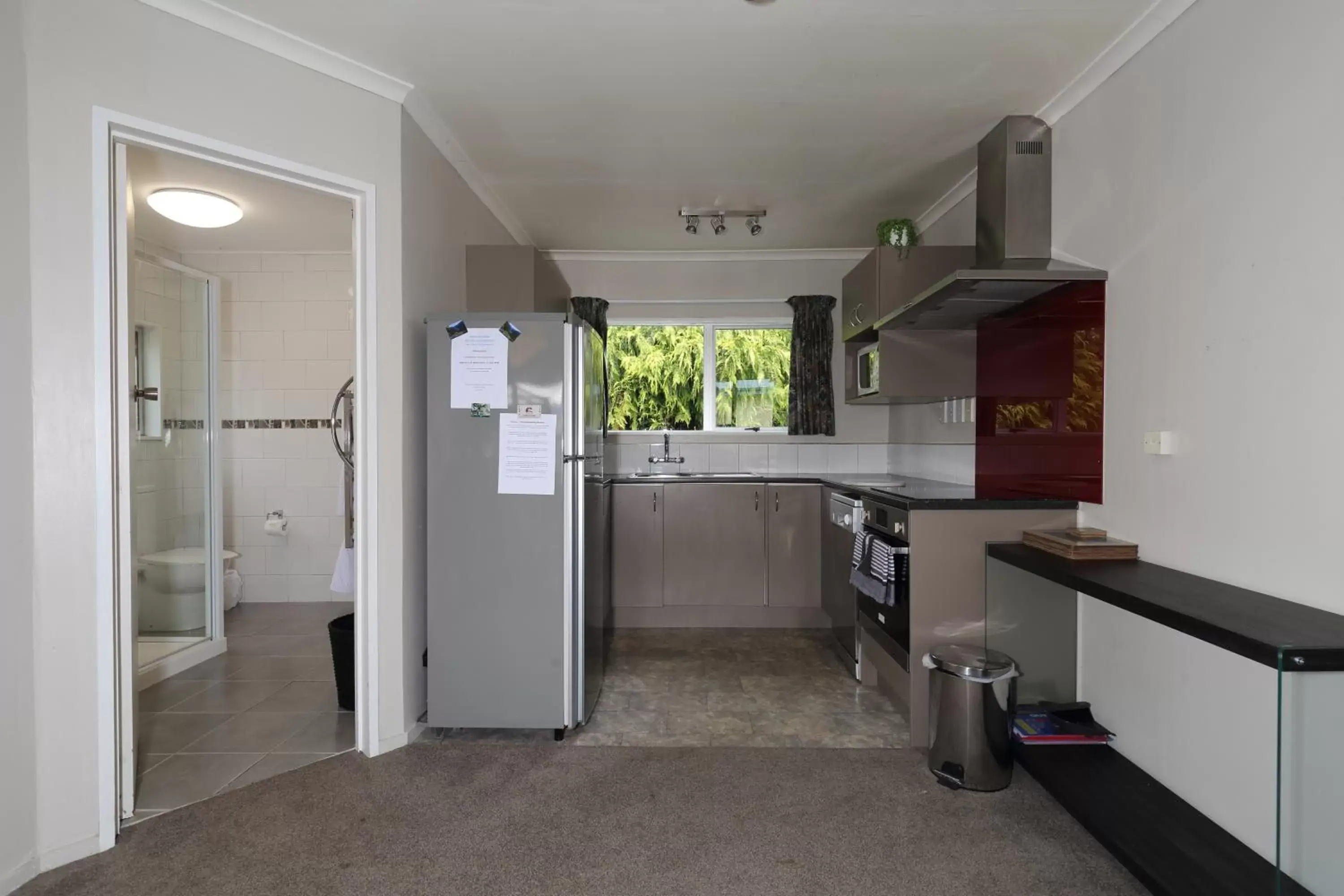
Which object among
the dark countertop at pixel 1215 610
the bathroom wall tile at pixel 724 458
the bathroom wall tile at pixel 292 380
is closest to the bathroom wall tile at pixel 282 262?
the bathroom wall tile at pixel 292 380

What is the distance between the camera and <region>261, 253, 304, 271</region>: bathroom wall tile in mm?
5062

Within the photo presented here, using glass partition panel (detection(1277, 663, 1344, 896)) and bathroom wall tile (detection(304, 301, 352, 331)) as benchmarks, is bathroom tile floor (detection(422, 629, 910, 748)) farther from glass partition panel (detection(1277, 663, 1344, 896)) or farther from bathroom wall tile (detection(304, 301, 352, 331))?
bathroom wall tile (detection(304, 301, 352, 331))

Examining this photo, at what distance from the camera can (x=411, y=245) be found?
9.73 feet

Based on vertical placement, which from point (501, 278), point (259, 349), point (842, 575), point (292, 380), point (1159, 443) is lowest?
point (842, 575)

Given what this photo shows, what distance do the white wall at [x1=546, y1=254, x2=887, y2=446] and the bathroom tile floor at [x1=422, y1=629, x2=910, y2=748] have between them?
1646 mm

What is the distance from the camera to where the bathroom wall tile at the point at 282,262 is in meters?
5.06

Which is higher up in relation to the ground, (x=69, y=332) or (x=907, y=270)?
(x=907, y=270)

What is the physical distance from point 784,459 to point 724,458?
452 millimetres

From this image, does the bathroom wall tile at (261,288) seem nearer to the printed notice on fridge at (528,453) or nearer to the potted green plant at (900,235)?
the printed notice on fridge at (528,453)

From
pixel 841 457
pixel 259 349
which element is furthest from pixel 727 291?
Answer: pixel 259 349

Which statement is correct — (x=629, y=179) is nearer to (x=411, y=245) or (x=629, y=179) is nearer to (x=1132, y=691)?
(x=411, y=245)

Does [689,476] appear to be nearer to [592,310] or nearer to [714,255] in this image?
[592,310]

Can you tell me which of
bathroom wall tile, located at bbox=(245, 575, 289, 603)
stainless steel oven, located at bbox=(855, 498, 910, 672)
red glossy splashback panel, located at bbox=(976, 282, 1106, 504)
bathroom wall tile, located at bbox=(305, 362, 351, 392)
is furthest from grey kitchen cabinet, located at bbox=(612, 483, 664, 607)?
bathroom wall tile, located at bbox=(245, 575, 289, 603)

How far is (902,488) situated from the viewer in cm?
353
